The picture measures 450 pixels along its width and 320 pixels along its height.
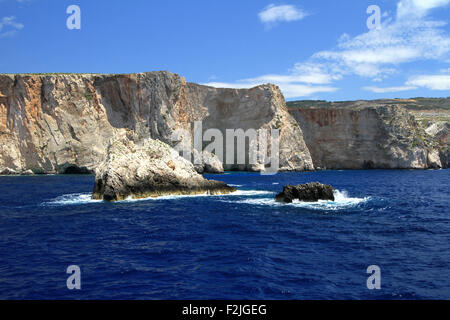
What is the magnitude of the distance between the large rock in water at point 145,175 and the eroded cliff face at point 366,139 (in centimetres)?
6331

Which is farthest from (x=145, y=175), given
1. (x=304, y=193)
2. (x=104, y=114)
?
(x=104, y=114)

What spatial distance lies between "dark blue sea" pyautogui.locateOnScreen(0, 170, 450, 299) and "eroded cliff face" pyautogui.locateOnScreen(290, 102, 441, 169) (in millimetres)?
67508

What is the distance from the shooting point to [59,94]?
74.0m

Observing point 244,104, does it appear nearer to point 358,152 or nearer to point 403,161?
point 358,152

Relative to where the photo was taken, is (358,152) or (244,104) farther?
(358,152)

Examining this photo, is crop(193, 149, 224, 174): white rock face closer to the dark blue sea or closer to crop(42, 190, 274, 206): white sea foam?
crop(42, 190, 274, 206): white sea foam

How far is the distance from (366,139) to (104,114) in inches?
Result: 2537

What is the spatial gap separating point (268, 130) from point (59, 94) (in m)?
45.1

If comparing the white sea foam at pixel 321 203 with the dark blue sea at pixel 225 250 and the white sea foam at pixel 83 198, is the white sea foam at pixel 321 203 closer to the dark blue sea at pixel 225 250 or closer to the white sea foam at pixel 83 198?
the dark blue sea at pixel 225 250

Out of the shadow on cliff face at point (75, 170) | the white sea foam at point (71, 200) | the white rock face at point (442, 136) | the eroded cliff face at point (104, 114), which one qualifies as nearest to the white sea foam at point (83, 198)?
the white sea foam at point (71, 200)

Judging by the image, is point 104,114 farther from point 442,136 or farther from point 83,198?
point 442,136

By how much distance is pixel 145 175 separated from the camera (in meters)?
36.6

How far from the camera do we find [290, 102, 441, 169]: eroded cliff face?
306 feet
